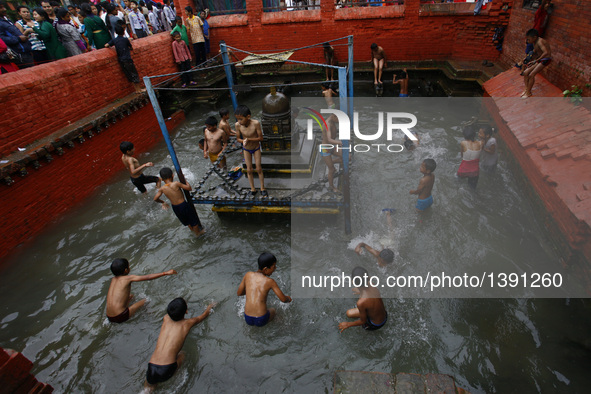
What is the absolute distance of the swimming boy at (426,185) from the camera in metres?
5.17

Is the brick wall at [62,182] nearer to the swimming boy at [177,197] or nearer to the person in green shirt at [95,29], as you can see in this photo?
the person in green shirt at [95,29]

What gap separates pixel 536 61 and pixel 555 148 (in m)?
2.99

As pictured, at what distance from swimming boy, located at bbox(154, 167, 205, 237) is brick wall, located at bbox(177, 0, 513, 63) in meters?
8.93

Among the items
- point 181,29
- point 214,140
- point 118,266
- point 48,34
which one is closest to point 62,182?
point 214,140

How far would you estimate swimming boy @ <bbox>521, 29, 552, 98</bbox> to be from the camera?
6.54 meters

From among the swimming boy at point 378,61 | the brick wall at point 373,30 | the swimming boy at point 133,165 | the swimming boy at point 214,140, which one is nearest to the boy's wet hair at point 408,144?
the swimming boy at point 378,61

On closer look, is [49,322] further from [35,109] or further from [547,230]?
[547,230]

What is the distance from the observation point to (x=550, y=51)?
686 cm

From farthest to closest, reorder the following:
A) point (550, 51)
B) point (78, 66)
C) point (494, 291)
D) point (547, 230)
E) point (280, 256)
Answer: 1. point (78, 66)
2. point (550, 51)
3. point (280, 256)
4. point (547, 230)
5. point (494, 291)

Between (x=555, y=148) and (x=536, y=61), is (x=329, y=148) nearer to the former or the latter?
(x=555, y=148)

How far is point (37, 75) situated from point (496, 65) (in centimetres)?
1263

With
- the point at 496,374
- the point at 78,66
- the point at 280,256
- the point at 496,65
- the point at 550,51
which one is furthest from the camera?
the point at 496,65

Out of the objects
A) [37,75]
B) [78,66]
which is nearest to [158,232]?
[37,75]

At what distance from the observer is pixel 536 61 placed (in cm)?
673
